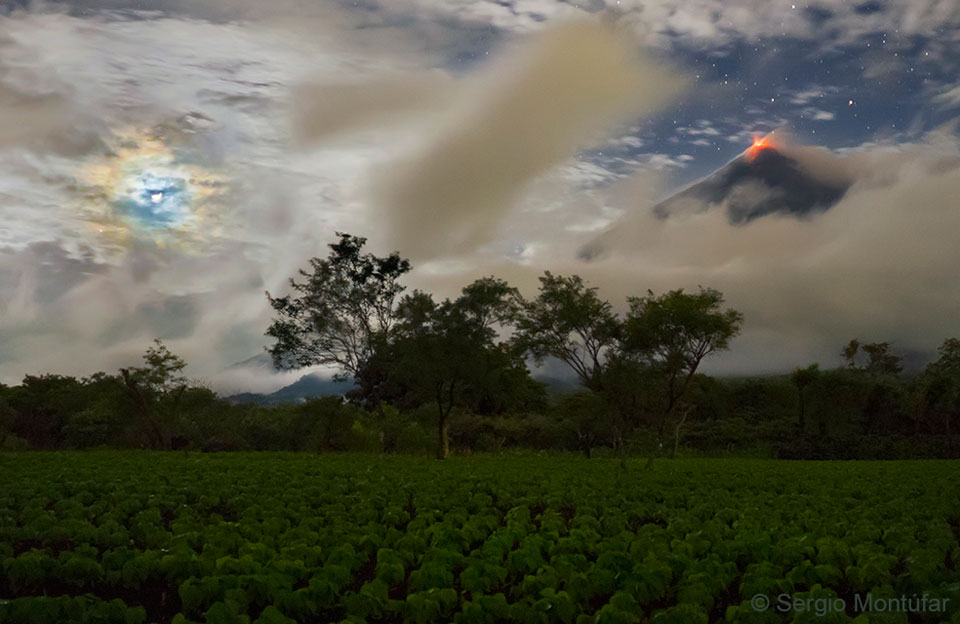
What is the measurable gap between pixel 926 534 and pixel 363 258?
1926 inches

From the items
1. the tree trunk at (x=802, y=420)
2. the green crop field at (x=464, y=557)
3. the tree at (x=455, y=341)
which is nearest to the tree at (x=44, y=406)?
the tree at (x=455, y=341)

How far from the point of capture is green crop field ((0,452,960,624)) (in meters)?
10.3

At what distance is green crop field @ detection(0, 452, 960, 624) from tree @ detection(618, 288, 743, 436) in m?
17.1

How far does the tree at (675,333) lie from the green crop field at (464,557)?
17.1 metres

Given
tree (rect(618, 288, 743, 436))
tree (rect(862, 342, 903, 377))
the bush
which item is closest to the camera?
tree (rect(618, 288, 743, 436))

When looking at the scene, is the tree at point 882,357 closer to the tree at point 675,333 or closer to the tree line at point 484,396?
the tree line at point 484,396

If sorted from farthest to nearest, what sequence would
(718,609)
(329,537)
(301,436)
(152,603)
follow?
(301,436)
(329,537)
(152,603)
(718,609)

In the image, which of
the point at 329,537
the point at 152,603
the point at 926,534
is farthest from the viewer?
the point at 926,534

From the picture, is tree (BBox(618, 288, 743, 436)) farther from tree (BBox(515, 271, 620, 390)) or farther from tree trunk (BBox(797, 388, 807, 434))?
tree trunk (BBox(797, 388, 807, 434))

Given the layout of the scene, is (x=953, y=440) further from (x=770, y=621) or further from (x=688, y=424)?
(x=770, y=621)

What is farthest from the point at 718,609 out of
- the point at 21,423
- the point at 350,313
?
the point at 21,423

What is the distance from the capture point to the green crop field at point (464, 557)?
1033 cm

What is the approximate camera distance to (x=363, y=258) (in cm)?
5991

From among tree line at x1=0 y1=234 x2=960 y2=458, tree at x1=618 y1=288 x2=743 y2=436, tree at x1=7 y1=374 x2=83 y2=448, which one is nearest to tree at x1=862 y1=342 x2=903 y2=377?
tree line at x1=0 y1=234 x2=960 y2=458
